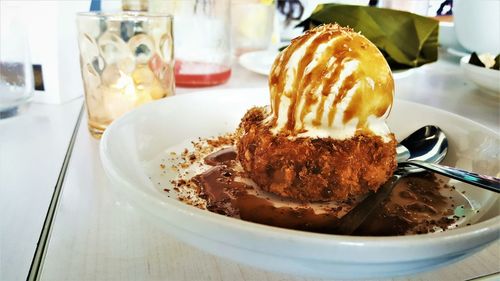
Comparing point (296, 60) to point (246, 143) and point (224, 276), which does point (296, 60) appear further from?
point (224, 276)

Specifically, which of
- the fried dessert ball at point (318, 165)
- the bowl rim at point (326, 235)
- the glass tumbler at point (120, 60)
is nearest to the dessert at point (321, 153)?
the fried dessert ball at point (318, 165)

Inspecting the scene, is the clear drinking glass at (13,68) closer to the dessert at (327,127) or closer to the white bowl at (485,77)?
the dessert at (327,127)

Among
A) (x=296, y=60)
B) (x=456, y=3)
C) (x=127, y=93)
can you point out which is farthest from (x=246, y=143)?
(x=456, y=3)

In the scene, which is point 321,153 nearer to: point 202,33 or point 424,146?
point 424,146

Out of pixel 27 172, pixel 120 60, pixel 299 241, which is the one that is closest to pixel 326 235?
pixel 299 241

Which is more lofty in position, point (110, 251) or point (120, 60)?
point (120, 60)

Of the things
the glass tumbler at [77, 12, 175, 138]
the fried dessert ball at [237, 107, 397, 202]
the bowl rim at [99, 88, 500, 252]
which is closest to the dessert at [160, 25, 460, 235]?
the fried dessert ball at [237, 107, 397, 202]

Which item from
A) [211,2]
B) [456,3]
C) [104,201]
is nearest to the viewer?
[104,201]
